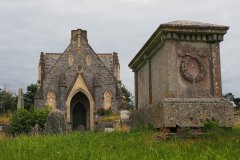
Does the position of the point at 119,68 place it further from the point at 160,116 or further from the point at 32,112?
the point at 160,116

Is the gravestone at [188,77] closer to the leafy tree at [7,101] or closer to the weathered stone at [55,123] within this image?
the weathered stone at [55,123]

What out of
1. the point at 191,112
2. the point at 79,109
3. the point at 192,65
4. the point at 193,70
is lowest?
the point at 191,112

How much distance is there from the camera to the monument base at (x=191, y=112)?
10141mm

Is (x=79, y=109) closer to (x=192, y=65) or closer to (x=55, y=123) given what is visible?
(x=55, y=123)

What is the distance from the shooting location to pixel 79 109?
136 feet

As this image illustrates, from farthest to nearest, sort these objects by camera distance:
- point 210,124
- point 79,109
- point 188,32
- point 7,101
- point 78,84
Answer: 1. point 7,101
2. point 79,109
3. point 78,84
4. point 188,32
5. point 210,124

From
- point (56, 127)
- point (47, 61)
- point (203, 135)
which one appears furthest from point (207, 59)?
point (47, 61)

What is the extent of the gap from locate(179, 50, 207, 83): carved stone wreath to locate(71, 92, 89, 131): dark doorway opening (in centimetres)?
2994

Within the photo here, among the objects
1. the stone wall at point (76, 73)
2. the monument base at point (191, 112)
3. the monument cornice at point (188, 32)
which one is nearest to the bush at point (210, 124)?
the monument base at point (191, 112)

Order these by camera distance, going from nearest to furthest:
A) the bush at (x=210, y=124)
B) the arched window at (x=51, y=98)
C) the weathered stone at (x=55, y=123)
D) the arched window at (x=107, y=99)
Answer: the bush at (x=210, y=124) → the weathered stone at (x=55, y=123) → the arched window at (x=51, y=98) → the arched window at (x=107, y=99)

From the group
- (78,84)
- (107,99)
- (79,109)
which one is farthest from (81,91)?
(79,109)

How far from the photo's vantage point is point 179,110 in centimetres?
1020

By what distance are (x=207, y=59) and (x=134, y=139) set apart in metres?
3.63

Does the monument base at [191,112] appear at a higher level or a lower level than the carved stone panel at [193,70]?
lower
